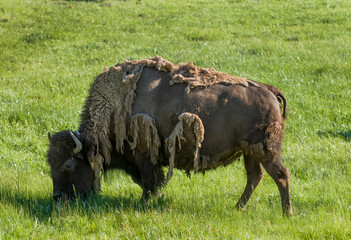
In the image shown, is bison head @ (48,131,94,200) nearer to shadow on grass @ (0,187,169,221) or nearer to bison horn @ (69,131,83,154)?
bison horn @ (69,131,83,154)

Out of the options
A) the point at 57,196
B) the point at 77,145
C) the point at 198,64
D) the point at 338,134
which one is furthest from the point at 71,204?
the point at 198,64

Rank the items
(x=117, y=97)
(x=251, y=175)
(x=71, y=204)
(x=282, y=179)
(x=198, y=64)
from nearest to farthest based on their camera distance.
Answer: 1. (x=282, y=179)
2. (x=71, y=204)
3. (x=251, y=175)
4. (x=117, y=97)
5. (x=198, y=64)

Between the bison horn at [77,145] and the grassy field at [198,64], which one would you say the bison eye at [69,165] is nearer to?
the bison horn at [77,145]

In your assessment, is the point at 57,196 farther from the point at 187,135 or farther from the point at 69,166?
the point at 187,135

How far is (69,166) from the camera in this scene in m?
6.91

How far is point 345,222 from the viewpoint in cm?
536

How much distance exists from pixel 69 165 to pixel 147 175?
3.62 feet

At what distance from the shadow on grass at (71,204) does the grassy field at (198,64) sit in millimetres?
27

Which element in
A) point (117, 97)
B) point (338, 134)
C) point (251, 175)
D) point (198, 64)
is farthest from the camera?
point (198, 64)

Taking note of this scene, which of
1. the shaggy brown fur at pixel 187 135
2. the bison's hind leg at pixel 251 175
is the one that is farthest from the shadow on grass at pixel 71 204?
the bison's hind leg at pixel 251 175

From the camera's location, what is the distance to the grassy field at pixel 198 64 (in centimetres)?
584

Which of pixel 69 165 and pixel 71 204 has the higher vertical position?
pixel 69 165

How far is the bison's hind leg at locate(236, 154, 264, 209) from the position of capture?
6.79 metres

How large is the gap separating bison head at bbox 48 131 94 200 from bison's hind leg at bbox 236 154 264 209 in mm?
2185
